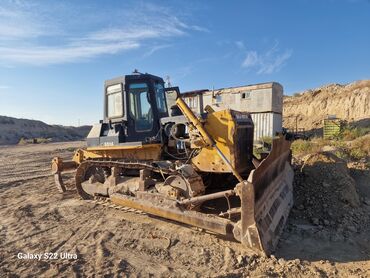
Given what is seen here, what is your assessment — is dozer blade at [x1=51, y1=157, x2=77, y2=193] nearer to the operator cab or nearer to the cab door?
the operator cab

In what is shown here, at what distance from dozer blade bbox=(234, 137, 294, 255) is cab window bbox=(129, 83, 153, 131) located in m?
2.81

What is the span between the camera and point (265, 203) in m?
5.32

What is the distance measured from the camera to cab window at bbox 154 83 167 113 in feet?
24.0

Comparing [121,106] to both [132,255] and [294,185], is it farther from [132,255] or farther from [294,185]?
[294,185]

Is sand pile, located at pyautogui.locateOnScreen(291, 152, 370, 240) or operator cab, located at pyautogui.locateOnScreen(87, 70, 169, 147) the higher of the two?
operator cab, located at pyautogui.locateOnScreen(87, 70, 169, 147)

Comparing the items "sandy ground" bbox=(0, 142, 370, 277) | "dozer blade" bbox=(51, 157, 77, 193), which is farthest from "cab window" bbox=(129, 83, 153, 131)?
"dozer blade" bbox=(51, 157, 77, 193)

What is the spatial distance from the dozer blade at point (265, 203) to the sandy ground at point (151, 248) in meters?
0.25

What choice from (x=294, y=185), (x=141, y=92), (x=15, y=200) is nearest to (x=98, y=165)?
(x=141, y=92)

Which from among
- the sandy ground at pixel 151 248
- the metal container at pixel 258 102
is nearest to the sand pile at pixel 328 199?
the sandy ground at pixel 151 248

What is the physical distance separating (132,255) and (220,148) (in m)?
2.29

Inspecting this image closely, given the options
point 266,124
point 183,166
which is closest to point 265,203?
point 183,166

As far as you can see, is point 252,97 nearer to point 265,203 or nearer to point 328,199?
point 328,199

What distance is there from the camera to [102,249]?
5176 millimetres

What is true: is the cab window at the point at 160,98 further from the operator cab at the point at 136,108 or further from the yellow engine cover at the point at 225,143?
the yellow engine cover at the point at 225,143
